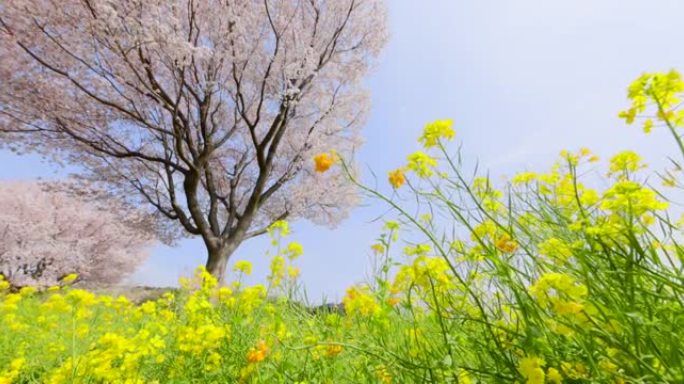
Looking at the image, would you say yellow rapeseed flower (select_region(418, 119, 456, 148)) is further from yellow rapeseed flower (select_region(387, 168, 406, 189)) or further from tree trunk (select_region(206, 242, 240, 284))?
tree trunk (select_region(206, 242, 240, 284))

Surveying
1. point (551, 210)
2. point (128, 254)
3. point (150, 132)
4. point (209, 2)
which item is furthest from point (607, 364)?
point (128, 254)

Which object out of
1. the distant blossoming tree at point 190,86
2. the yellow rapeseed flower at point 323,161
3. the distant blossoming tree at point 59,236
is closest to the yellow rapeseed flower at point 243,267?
the yellow rapeseed flower at point 323,161

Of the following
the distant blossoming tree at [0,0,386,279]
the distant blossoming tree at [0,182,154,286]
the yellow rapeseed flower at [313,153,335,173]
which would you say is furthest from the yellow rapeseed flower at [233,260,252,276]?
the distant blossoming tree at [0,182,154,286]

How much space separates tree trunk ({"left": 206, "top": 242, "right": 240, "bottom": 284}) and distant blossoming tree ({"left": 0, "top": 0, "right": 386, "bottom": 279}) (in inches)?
1.1

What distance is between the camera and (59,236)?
15781mm

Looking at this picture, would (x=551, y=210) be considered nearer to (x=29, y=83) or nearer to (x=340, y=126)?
(x=29, y=83)

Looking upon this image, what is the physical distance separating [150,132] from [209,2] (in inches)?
142

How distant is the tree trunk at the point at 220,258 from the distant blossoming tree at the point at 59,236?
4158 millimetres

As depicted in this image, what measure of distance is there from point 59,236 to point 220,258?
30.4ft

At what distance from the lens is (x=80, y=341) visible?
11.5ft

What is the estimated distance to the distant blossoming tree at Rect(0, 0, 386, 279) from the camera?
342 inches

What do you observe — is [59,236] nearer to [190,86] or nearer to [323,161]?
[190,86]

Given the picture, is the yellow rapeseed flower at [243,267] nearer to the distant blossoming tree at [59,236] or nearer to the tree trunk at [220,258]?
the tree trunk at [220,258]

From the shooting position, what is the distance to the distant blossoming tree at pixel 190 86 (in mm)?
8688
